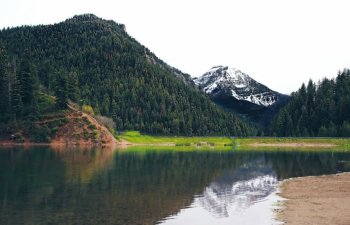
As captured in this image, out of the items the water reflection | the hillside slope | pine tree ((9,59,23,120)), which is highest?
pine tree ((9,59,23,120))

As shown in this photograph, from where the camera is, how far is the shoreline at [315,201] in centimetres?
3546

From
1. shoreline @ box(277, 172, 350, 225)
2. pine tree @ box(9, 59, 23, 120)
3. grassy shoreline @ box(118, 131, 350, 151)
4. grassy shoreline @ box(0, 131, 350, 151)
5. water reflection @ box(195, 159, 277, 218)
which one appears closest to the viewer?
shoreline @ box(277, 172, 350, 225)

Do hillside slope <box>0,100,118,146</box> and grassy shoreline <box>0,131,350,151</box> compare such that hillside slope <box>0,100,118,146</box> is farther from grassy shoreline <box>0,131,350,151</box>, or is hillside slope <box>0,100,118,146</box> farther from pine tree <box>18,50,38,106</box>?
grassy shoreline <box>0,131,350,151</box>

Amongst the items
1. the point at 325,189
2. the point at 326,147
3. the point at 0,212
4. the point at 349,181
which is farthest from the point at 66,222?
the point at 326,147

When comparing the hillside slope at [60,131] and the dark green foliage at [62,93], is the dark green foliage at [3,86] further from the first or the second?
the dark green foliage at [62,93]

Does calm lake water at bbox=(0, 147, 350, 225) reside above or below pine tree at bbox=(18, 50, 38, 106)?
below

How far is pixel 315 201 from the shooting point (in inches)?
1756

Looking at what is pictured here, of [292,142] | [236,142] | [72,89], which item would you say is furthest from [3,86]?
[292,142]

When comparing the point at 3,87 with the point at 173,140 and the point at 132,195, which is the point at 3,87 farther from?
the point at 132,195

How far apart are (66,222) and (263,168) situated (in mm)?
57990

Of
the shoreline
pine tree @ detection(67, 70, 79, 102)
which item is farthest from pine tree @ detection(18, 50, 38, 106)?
the shoreline

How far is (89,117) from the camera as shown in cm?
17062

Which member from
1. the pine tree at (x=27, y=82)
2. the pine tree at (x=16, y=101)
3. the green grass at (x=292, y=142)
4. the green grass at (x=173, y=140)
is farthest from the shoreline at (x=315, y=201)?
the pine tree at (x=27, y=82)

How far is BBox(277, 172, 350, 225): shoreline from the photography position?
116 feet
